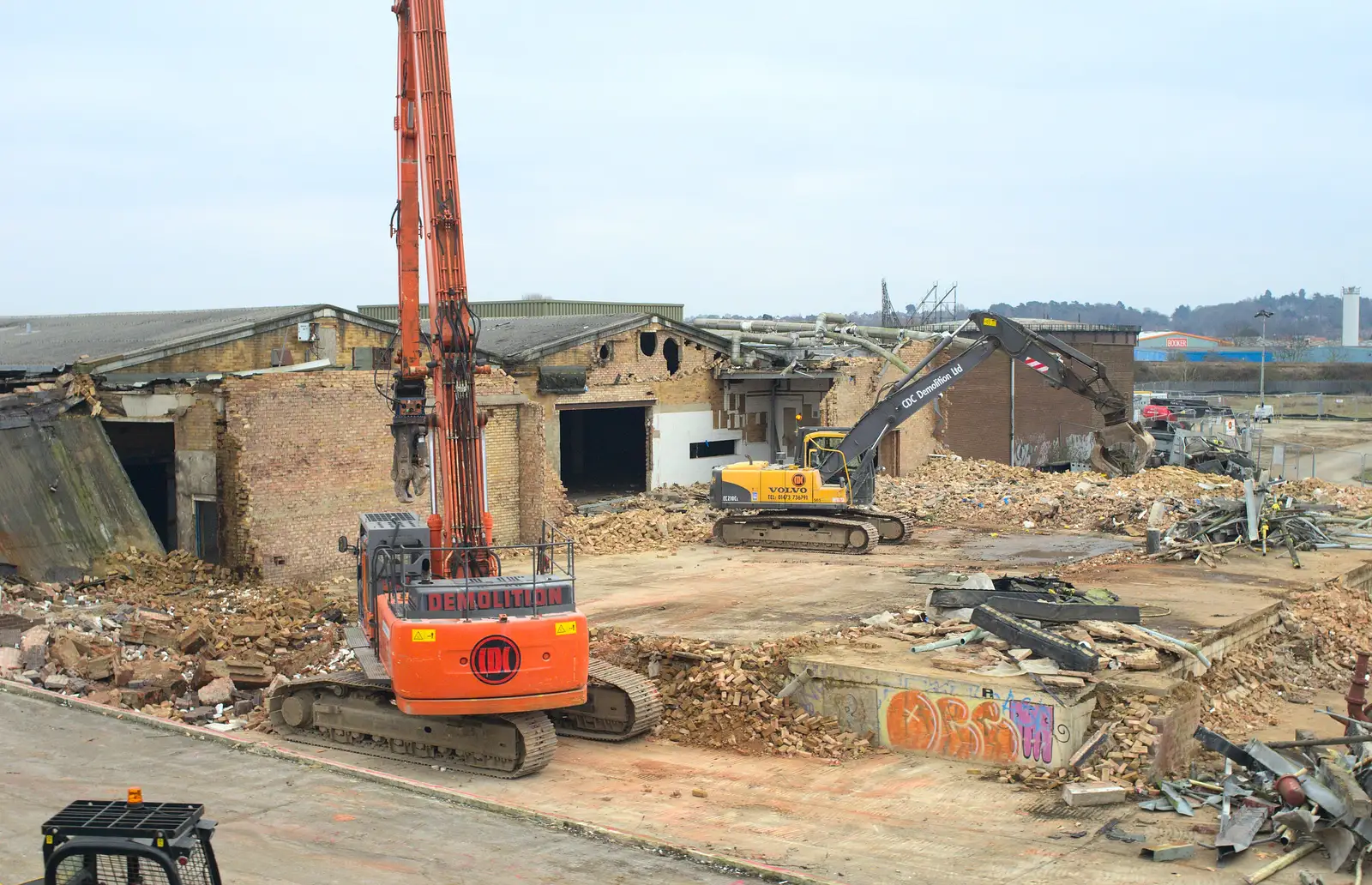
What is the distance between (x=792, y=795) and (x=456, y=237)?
22.2ft

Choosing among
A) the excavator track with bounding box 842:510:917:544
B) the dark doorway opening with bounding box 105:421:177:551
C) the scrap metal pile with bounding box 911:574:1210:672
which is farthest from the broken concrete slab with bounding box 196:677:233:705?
the excavator track with bounding box 842:510:917:544

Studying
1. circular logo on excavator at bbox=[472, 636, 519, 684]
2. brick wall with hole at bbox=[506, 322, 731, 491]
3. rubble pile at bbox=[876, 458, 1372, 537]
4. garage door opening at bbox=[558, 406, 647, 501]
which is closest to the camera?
circular logo on excavator at bbox=[472, 636, 519, 684]

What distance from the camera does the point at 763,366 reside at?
3603 centimetres

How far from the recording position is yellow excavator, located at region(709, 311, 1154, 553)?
2588cm

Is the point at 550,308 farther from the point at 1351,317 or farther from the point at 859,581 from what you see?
the point at 1351,317

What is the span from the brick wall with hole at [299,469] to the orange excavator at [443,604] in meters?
6.75

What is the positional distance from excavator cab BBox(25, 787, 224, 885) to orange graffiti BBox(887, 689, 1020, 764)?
29.6ft

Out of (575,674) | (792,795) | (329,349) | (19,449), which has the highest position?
(329,349)

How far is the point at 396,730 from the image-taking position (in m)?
13.4

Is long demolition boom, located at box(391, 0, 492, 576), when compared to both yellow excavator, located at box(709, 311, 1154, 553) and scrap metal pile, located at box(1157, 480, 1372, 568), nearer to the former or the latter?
yellow excavator, located at box(709, 311, 1154, 553)

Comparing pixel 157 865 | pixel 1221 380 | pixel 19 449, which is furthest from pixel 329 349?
pixel 1221 380

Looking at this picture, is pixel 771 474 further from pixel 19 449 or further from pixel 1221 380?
pixel 1221 380

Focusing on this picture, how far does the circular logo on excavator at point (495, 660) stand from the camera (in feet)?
39.5

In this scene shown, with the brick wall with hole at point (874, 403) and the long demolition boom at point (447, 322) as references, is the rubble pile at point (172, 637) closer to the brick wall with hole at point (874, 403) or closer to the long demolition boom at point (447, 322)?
the long demolition boom at point (447, 322)
